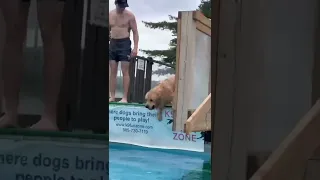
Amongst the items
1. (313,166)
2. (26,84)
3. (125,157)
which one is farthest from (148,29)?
(313,166)

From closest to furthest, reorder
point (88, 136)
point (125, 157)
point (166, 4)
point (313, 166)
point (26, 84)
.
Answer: point (313, 166), point (88, 136), point (26, 84), point (125, 157), point (166, 4)

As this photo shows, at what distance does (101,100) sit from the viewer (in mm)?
1246

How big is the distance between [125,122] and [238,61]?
4.68m

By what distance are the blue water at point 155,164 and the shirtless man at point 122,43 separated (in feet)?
1.99

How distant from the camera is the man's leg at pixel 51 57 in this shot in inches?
50.7

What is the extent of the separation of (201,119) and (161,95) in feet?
2.78

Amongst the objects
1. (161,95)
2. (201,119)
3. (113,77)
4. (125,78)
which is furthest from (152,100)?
(201,119)

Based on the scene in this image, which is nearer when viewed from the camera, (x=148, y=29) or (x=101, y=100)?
(x=101, y=100)

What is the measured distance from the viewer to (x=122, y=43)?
214 inches

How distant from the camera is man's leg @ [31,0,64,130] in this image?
4.22 feet

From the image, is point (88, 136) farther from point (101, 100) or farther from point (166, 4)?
point (166, 4)

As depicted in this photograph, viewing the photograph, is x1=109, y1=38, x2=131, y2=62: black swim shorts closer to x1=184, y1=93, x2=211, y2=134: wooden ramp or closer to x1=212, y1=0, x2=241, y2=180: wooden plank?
x1=184, y1=93, x2=211, y2=134: wooden ramp

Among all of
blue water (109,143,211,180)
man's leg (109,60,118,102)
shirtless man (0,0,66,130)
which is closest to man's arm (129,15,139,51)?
man's leg (109,60,118,102)

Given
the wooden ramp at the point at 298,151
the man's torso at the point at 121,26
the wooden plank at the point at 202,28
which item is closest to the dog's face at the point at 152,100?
the man's torso at the point at 121,26
